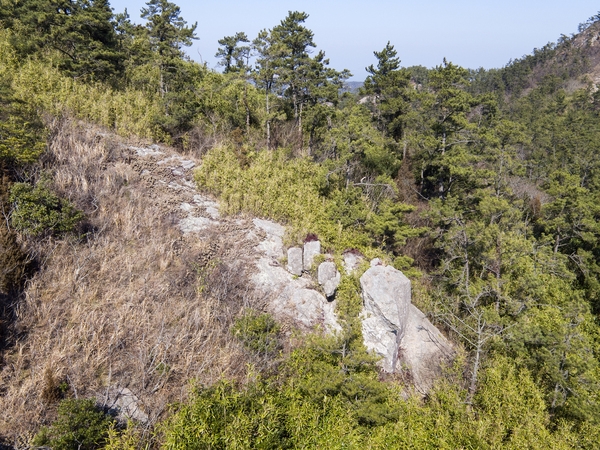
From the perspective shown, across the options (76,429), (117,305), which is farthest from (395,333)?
(76,429)

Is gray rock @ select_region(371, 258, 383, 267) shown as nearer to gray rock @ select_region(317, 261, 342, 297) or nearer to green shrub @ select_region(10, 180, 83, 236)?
gray rock @ select_region(317, 261, 342, 297)

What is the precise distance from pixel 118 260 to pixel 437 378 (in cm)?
900

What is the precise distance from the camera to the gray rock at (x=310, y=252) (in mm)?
9492

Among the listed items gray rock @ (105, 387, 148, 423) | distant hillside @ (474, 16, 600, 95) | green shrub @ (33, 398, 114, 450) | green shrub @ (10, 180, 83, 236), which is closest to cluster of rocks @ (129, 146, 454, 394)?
green shrub @ (10, 180, 83, 236)

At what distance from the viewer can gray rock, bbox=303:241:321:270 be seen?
9492 mm

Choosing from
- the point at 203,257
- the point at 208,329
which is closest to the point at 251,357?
the point at 208,329

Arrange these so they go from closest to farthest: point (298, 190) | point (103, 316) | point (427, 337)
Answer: point (103, 316) < point (427, 337) < point (298, 190)

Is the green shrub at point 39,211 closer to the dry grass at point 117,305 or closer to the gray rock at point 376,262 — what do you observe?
the dry grass at point 117,305

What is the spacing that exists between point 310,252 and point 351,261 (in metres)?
1.29

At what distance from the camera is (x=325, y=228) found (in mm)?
10180

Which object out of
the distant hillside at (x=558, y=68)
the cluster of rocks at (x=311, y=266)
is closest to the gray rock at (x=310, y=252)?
the cluster of rocks at (x=311, y=266)

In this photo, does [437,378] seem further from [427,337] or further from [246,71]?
[246,71]

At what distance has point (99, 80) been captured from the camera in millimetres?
13742

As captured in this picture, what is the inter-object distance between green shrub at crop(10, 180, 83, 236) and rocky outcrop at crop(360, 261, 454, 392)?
7.71 metres
